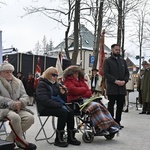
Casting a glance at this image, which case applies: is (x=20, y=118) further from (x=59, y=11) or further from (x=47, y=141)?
(x=59, y=11)

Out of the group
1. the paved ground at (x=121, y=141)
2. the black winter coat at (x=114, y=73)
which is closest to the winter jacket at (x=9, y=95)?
the paved ground at (x=121, y=141)

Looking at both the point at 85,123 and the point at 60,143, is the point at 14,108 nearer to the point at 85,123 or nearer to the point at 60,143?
the point at 60,143

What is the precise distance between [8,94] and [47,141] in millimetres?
1159

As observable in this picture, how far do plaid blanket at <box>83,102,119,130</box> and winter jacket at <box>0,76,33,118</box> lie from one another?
123cm

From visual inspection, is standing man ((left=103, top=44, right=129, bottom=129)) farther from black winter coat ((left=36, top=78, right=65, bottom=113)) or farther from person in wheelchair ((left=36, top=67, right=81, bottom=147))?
black winter coat ((left=36, top=78, right=65, bottom=113))

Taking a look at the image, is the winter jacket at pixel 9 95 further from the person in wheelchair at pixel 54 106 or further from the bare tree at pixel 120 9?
the bare tree at pixel 120 9

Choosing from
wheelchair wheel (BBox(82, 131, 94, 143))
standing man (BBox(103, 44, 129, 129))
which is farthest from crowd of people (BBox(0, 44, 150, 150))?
wheelchair wheel (BBox(82, 131, 94, 143))

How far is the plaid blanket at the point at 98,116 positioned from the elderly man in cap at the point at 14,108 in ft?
3.87

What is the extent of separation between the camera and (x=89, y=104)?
6258 mm

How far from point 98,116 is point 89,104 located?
28 cm

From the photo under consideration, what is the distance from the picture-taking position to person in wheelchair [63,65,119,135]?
20.2 ft

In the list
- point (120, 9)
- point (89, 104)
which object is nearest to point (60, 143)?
point (89, 104)

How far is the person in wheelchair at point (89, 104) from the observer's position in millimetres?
6160

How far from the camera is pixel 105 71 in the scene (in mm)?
7492
